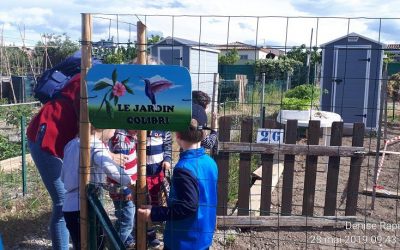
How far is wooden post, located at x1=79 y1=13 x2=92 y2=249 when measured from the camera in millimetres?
2426

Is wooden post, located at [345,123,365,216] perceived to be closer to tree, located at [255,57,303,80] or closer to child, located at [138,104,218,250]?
tree, located at [255,57,303,80]

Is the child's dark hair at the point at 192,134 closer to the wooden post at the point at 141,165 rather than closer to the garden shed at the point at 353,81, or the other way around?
the wooden post at the point at 141,165

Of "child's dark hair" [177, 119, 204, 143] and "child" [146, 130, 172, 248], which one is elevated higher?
"child's dark hair" [177, 119, 204, 143]

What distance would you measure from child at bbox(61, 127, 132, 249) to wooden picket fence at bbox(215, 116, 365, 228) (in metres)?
1.74

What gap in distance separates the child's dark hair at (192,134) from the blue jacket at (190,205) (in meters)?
0.06

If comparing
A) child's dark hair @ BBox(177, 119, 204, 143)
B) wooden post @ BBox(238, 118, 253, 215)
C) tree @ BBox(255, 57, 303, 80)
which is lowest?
wooden post @ BBox(238, 118, 253, 215)

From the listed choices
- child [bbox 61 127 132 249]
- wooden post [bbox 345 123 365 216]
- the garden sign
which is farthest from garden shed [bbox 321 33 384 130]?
the garden sign

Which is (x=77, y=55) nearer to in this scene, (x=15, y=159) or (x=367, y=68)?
(x=15, y=159)

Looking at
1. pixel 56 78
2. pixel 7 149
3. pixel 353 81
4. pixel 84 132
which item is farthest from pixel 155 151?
pixel 353 81

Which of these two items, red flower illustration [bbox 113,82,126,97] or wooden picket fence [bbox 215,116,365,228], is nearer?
red flower illustration [bbox 113,82,126,97]

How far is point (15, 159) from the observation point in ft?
22.9

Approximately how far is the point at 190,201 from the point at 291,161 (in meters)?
2.47

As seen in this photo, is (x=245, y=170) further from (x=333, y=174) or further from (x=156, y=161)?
(x=156, y=161)

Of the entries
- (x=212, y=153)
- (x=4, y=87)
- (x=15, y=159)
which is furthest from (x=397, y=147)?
(x=4, y=87)
